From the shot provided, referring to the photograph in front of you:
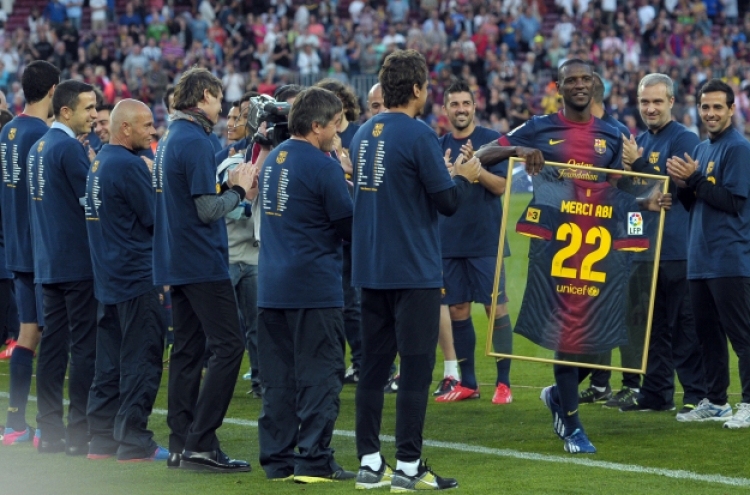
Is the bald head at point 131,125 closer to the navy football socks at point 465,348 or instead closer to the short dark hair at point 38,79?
the short dark hair at point 38,79

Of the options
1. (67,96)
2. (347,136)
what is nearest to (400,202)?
(67,96)

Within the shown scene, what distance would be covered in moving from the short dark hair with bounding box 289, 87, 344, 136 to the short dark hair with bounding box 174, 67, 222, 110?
2.07 feet

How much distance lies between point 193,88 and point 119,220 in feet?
3.28

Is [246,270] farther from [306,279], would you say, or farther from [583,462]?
[583,462]

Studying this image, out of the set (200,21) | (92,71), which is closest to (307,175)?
(92,71)

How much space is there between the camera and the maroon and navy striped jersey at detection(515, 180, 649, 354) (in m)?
7.09

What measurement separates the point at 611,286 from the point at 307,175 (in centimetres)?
209

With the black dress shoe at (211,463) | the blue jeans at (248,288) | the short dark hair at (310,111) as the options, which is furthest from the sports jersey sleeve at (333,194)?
the blue jeans at (248,288)

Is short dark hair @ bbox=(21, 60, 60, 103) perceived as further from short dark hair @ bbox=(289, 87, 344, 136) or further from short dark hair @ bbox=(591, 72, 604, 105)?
short dark hair @ bbox=(591, 72, 604, 105)

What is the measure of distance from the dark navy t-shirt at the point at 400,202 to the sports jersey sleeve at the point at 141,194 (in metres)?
1.60

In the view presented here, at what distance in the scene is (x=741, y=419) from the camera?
782 centimetres

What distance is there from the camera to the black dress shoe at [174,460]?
270 inches

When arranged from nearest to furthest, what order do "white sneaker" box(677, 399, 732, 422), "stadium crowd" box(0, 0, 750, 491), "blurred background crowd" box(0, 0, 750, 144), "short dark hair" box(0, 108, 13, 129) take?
1. "stadium crowd" box(0, 0, 750, 491)
2. "white sneaker" box(677, 399, 732, 422)
3. "short dark hair" box(0, 108, 13, 129)
4. "blurred background crowd" box(0, 0, 750, 144)

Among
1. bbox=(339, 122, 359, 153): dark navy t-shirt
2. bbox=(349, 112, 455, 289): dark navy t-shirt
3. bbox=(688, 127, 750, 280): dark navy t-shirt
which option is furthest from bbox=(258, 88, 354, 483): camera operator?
bbox=(339, 122, 359, 153): dark navy t-shirt
